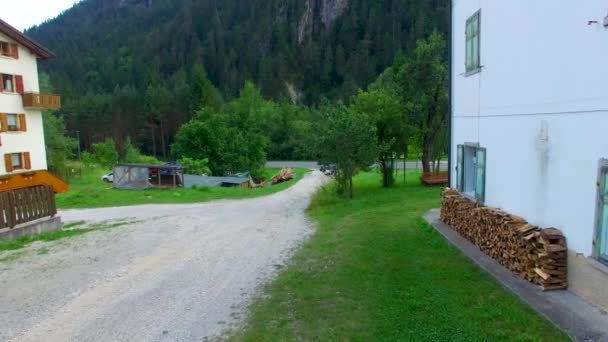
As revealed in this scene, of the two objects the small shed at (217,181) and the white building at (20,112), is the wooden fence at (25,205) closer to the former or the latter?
the white building at (20,112)

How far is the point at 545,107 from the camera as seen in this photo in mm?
6789

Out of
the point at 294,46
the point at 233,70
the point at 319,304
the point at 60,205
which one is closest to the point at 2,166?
the point at 60,205

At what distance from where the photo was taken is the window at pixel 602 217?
5598 millimetres

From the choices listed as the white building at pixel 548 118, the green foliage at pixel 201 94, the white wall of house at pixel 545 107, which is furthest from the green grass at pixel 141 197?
the green foliage at pixel 201 94

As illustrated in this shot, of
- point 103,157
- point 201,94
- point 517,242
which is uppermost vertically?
point 201,94

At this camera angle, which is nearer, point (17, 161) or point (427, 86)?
point (427, 86)

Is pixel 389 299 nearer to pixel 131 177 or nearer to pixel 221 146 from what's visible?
pixel 131 177

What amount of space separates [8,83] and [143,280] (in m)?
27.0

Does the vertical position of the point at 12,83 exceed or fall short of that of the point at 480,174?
it exceeds it

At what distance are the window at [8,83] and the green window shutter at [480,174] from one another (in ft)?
97.0

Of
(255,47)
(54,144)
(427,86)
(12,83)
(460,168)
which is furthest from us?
(255,47)

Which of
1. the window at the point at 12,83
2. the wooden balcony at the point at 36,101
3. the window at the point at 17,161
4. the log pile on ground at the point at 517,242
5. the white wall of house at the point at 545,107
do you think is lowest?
the log pile on ground at the point at 517,242

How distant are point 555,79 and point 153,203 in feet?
67.4

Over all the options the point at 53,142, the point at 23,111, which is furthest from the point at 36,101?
the point at 53,142
